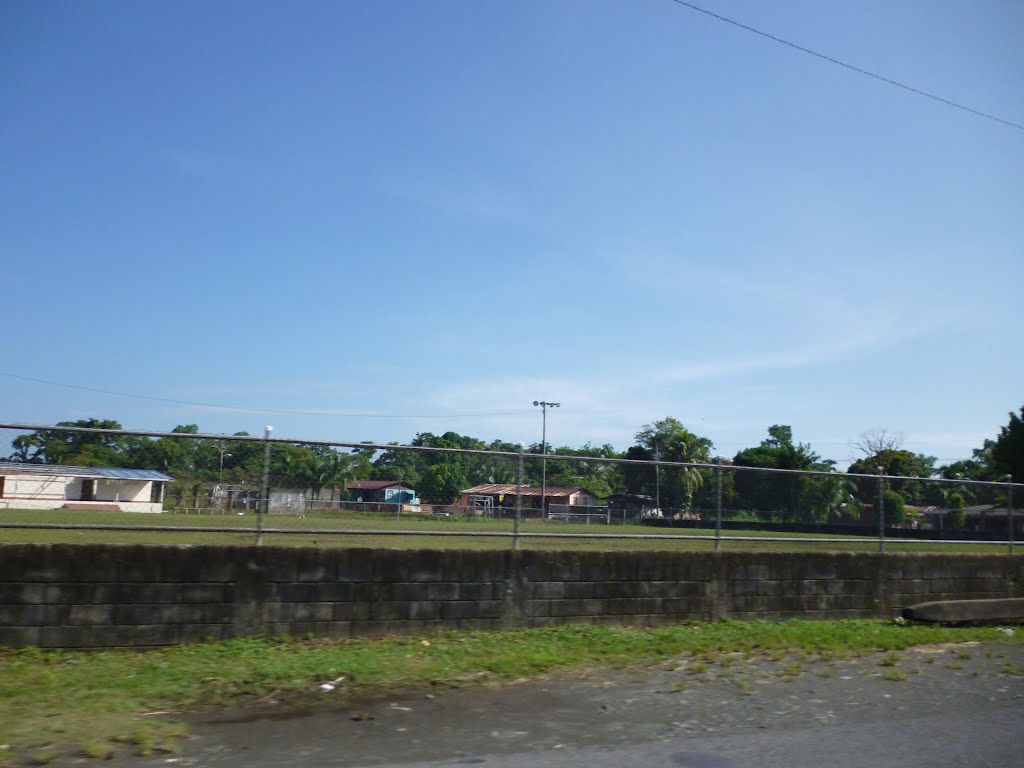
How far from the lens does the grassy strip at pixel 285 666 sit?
5113 millimetres

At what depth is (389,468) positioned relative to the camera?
8.66 metres

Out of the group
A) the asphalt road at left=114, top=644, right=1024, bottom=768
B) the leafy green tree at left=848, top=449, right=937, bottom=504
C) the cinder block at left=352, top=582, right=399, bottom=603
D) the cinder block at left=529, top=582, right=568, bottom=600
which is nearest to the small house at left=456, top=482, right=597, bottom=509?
the cinder block at left=529, top=582, right=568, bottom=600

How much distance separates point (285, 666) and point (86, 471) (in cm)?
271

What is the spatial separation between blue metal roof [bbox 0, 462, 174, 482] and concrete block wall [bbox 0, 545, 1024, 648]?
28.6 inches

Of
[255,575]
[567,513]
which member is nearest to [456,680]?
[255,575]

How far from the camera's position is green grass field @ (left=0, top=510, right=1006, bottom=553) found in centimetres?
745

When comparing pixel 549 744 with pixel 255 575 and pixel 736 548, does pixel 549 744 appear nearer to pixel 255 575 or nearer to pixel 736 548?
pixel 255 575

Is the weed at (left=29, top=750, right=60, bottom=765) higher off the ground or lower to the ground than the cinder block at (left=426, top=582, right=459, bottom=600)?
lower

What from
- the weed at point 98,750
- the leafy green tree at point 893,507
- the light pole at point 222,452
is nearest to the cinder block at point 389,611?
the light pole at point 222,452

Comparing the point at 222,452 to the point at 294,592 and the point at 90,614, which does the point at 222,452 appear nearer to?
the point at 294,592

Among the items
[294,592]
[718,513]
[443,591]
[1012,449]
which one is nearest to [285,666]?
[294,592]

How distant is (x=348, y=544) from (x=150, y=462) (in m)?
2.13

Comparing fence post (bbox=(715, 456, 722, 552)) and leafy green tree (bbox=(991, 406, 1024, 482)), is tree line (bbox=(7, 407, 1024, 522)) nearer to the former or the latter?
fence post (bbox=(715, 456, 722, 552))

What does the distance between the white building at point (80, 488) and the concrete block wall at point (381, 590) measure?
0.51 m
